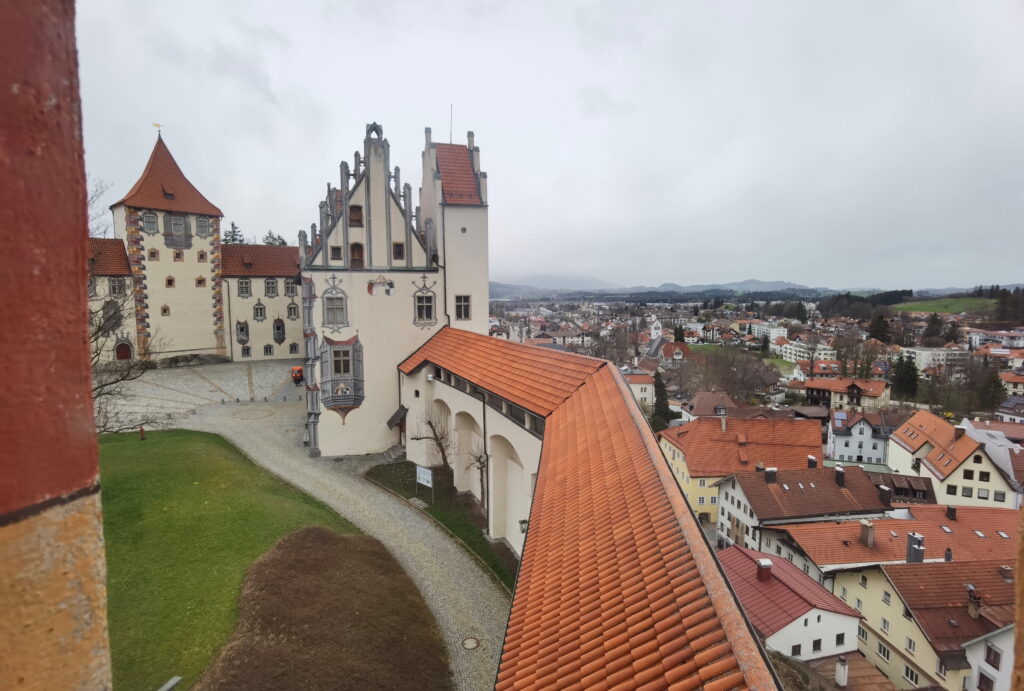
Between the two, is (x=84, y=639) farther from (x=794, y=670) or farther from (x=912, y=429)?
(x=912, y=429)

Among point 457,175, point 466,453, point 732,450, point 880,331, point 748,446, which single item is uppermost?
point 457,175

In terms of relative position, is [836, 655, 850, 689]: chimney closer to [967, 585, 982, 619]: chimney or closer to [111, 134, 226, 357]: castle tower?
[967, 585, 982, 619]: chimney

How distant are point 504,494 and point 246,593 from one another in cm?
686

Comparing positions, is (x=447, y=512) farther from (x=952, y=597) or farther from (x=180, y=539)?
(x=952, y=597)

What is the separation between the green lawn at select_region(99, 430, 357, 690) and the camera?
9.45m

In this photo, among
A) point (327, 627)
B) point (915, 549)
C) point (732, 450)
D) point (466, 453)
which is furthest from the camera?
point (732, 450)

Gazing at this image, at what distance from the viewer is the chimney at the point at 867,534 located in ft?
83.5

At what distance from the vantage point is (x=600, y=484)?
6.77 m

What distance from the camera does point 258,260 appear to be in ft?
134

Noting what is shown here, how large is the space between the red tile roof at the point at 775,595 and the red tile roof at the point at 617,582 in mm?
12811

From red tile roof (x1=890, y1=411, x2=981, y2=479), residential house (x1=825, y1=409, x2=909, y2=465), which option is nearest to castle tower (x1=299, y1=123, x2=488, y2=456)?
red tile roof (x1=890, y1=411, x2=981, y2=479)

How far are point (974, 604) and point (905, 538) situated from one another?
5823mm

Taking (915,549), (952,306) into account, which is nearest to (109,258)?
(915,549)

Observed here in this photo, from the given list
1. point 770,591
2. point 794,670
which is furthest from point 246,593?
point 770,591
